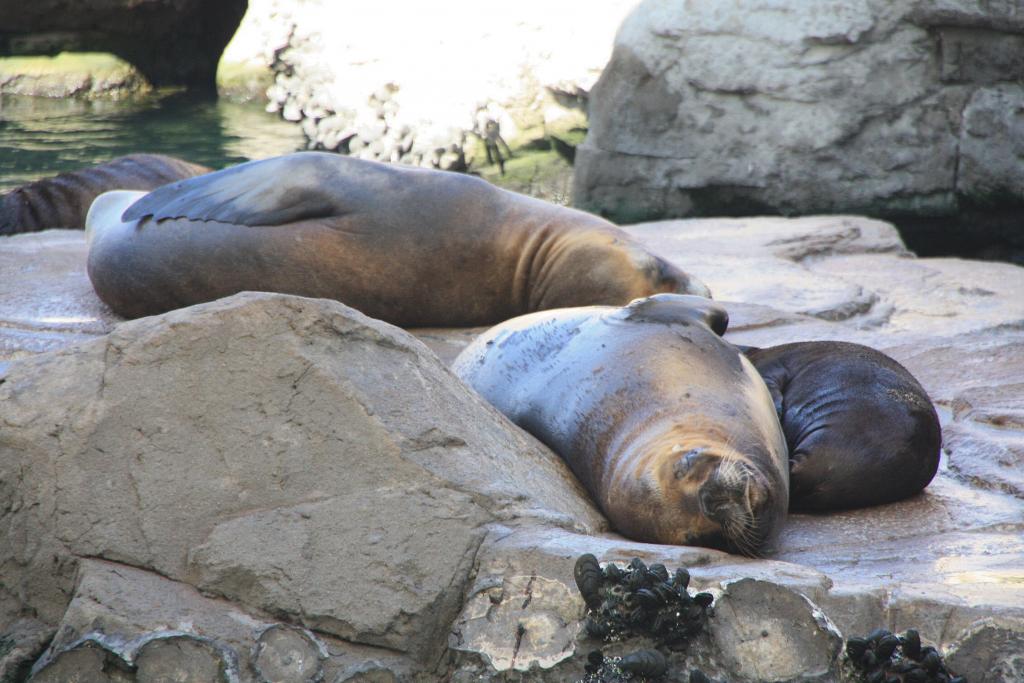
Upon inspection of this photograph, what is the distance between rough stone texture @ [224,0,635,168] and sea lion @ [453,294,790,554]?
7680mm

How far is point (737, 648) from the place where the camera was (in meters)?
2.46

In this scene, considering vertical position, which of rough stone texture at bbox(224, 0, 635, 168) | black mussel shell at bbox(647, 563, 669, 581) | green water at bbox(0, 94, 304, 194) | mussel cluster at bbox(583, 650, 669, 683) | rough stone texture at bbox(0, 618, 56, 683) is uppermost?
black mussel shell at bbox(647, 563, 669, 581)

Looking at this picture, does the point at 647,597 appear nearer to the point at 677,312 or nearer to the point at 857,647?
the point at 857,647

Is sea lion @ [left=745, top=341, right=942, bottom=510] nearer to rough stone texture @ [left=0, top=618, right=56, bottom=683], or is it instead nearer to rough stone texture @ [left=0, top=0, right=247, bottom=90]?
rough stone texture @ [left=0, top=618, right=56, bottom=683]

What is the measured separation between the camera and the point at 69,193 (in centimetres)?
818

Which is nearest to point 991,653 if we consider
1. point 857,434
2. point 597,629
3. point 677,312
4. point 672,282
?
point 597,629

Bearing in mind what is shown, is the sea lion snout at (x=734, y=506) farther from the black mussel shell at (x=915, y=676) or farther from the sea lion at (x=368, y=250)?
the sea lion at (x=368, y=250)

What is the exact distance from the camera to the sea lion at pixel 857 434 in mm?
3674

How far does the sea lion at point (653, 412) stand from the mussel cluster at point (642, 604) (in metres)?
0.56

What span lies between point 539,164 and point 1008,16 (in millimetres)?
5398

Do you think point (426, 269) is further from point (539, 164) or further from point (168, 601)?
point (539, 164)

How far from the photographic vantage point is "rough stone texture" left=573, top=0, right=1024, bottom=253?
26.2ft

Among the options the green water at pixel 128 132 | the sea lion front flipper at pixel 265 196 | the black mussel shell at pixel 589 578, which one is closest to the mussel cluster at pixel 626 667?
the black mussel shell at pixel 589 578

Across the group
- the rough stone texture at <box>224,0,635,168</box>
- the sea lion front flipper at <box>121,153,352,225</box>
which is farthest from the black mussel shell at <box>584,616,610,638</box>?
the rough stone texture at <box>224,0,635,168</box>
